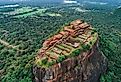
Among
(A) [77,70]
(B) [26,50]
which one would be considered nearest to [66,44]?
(A) [77,70]

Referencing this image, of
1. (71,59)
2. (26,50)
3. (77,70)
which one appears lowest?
(26,50)

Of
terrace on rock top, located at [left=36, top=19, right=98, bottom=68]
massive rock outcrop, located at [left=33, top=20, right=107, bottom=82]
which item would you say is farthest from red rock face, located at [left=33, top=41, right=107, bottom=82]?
terrace on rock top, located at [left=36, top=19, right=98, bottom=68]

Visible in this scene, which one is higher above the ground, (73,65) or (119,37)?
(73,65)

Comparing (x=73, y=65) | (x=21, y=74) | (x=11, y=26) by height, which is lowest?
(x=11, y=26)

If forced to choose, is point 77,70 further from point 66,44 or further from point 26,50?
point 26,50

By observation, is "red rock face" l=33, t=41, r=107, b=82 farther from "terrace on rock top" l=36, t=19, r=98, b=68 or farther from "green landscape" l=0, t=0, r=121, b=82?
"green landscape" l=0, t=0, r=121, b=82

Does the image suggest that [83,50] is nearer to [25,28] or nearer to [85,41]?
[85,41]

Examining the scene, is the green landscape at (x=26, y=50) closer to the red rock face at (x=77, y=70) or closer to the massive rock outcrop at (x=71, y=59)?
the red rock face at (x=77, y=70)

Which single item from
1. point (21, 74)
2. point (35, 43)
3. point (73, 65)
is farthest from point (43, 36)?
point (73, 65)
